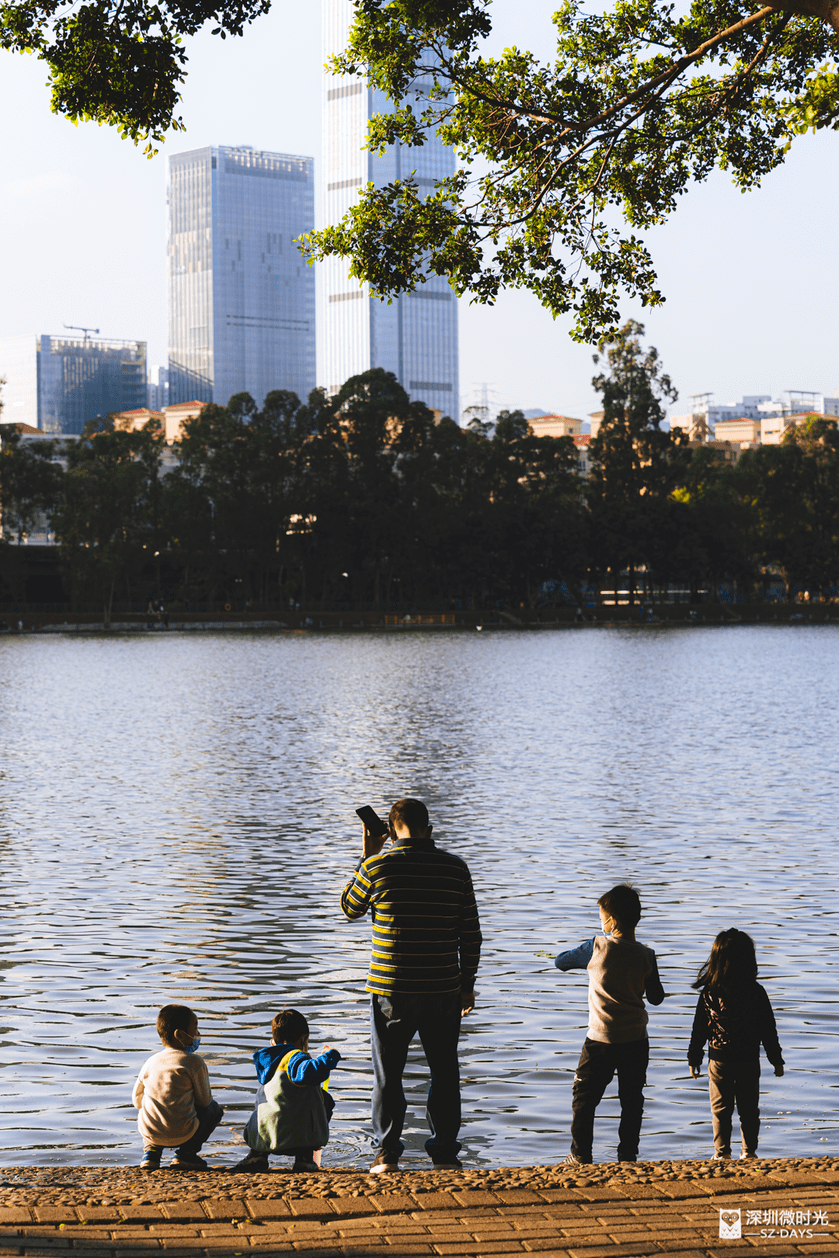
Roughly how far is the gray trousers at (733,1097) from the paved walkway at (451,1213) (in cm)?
95

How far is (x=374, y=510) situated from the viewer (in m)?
117

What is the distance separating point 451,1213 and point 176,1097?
202 centimetres

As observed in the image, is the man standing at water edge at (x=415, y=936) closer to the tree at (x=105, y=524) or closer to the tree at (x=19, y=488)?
the tree at (x=105, y=524)

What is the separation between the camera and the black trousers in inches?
272

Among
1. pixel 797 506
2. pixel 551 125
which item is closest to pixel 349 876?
pixel 551 125

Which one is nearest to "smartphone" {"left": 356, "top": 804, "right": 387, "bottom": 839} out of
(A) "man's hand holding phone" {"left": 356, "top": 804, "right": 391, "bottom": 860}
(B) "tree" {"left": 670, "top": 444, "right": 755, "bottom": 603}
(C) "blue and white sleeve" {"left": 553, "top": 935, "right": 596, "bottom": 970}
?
(A) "man's hand holding phone" {"left": 356, "top": 804, "right": 391, "bottom": 860}

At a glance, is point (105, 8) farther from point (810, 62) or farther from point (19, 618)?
point (19, 618)

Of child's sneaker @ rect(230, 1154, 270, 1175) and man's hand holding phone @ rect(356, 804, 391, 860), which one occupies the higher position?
man's hand holding phone @ rect(356, 804, 391, 860)

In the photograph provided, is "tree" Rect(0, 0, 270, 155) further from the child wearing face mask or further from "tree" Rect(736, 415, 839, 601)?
"tree" Rect(736, 415, 839, 601)

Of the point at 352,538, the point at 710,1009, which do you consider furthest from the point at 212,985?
the point at 352,538

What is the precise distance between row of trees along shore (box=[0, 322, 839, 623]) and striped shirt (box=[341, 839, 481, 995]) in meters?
110

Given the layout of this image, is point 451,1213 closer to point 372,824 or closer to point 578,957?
point 578,957

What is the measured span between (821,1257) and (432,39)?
1079cm

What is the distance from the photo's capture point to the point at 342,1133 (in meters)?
8.58
